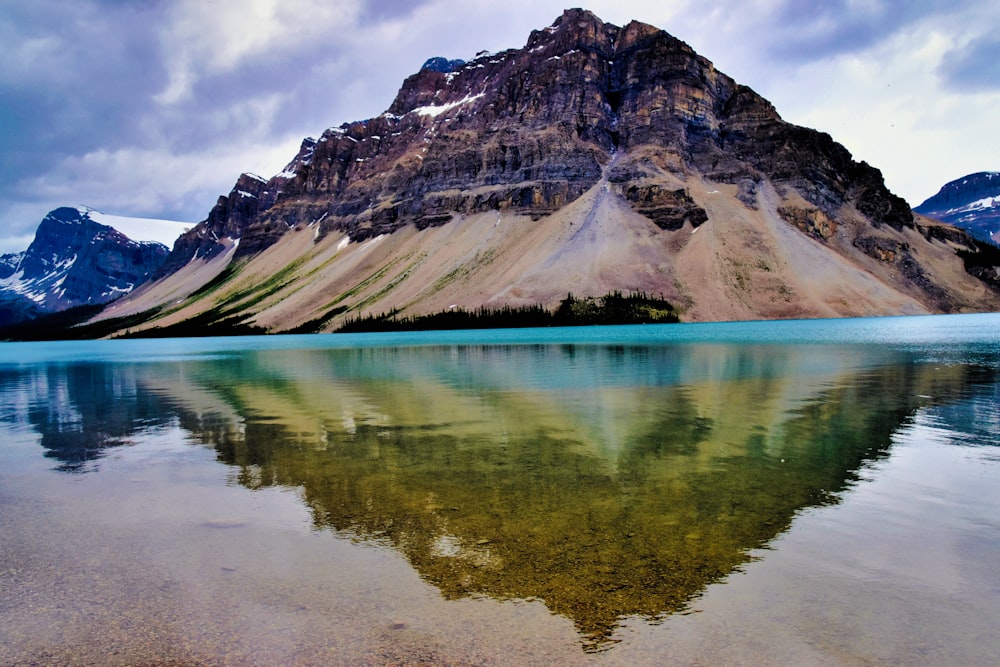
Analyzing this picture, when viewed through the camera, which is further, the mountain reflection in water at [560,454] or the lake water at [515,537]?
the mountain reflection in water at [560,454]

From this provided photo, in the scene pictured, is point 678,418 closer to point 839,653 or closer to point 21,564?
point 839,653

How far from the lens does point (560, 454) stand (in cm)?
2134

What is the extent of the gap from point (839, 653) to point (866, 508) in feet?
24.1

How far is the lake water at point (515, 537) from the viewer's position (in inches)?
367

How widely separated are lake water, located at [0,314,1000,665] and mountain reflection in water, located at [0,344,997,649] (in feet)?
0.37

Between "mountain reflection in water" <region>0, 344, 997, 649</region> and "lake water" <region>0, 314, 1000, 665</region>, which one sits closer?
"lake water" <region>0, 314, 1000, 665</region>

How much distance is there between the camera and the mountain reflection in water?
38.9ft

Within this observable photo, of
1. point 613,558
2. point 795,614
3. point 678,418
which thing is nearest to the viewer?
point 795,614

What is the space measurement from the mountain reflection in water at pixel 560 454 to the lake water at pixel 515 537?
11 cm

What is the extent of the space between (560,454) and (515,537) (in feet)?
27.1

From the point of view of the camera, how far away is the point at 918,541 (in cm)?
1286

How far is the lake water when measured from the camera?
931cm

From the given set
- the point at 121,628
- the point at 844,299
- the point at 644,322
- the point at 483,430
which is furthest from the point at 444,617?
the point at 844,299

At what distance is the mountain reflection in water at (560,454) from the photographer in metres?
11.9
